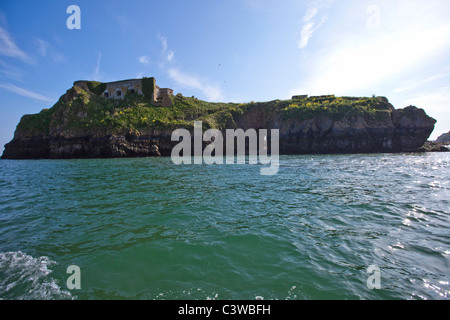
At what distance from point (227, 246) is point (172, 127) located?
46.4 metres

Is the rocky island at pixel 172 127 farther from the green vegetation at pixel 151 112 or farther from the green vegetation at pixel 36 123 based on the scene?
the green vegetation at pixel 151 112

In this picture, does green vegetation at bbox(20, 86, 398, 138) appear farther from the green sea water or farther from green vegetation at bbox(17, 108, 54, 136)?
the green sea water

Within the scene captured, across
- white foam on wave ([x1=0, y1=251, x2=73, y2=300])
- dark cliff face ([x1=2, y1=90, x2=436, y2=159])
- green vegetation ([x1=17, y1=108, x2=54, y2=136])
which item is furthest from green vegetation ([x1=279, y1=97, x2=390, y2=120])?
green vegetation ([x1=17, y1=108, x2=54, y2=136])

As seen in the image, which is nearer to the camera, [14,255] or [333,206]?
[14,255]

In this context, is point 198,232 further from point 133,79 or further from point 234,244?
point 133,79

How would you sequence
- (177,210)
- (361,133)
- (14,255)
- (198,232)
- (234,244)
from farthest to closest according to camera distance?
(361,133)
(177,210)
(198,232)
(234,244)
(14,255)

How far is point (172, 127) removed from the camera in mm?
48969

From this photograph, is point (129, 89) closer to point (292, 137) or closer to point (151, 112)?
point (151, 112)

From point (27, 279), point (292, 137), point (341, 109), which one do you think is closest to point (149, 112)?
point (292, 137)

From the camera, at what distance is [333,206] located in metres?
8.61

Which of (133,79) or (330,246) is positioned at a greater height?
(133,79)

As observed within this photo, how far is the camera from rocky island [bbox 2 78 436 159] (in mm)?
45219
